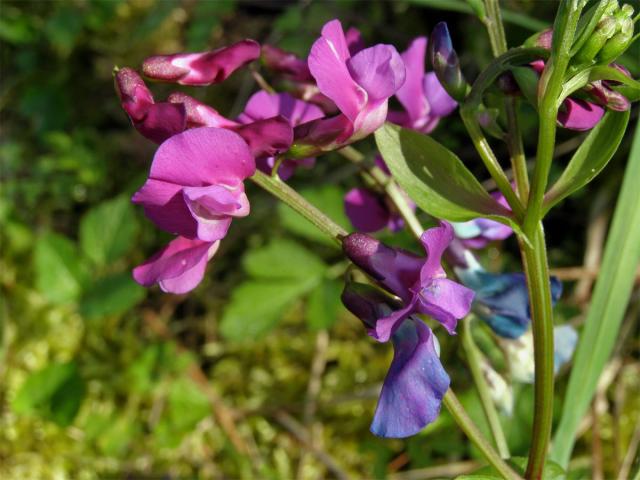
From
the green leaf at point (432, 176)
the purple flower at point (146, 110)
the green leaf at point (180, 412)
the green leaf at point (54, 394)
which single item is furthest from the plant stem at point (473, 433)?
the green leaf at point (54, 394)

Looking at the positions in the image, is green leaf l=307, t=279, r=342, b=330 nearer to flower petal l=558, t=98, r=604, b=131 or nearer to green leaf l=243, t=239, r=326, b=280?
green leaf l=243, t=239, r=326, b=280

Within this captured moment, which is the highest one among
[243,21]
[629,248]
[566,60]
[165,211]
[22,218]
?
[566,60]

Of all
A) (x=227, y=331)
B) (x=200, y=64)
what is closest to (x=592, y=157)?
(x=200, y=64)

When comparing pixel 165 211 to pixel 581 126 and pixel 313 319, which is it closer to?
pixel 581 126

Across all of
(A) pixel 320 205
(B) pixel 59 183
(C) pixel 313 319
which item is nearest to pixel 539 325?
(C) pixel 313 319

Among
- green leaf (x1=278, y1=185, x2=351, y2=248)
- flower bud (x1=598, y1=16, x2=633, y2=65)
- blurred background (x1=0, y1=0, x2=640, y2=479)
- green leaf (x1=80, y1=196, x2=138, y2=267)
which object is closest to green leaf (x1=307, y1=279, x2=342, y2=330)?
blurred background (x1=0, y1=0, x2=640, y2=479)

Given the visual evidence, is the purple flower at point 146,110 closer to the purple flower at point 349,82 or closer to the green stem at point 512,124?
the purple flower at point 349,82

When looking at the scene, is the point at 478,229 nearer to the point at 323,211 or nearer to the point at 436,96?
the point at 436,96
